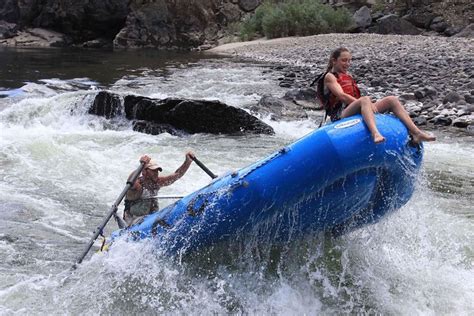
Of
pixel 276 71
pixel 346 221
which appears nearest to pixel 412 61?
pixel 276 71

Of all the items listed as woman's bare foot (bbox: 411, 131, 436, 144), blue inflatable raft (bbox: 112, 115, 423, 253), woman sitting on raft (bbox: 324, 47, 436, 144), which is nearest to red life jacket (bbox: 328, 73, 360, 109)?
woman sitting on raft (bbox: 324, 47, 436, 144)

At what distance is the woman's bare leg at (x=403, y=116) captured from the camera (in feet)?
14.1

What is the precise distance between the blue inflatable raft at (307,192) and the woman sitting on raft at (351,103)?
0.21ft

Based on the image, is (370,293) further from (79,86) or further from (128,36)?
(128,36)

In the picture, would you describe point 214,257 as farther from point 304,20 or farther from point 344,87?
point 304,20

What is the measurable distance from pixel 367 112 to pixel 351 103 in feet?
1.31

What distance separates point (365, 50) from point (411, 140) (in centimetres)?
2085

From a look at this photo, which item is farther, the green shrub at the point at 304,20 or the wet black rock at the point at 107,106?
the green shrub at the point at 304,20

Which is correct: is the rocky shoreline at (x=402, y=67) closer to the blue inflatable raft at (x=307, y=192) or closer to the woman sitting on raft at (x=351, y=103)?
the woman sitting on raft at (x=351, y=103)

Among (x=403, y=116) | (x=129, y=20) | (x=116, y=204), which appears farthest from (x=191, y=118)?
(x=129, y=20)

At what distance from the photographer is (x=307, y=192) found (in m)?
4.20

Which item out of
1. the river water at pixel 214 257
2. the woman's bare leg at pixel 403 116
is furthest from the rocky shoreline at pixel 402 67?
the woman's bare leg at pixel 403 116

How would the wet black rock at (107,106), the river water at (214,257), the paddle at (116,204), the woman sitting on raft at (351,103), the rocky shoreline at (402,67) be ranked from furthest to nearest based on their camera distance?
the wet black rock at (107,106) → the rocky shoreline at (402,67) → the paddle at (116,204) → the river water at (214,257) → the woman sitting on raft at (351,103)

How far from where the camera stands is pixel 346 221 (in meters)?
4.89
